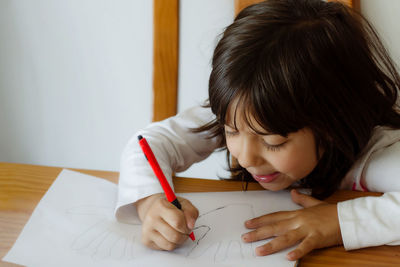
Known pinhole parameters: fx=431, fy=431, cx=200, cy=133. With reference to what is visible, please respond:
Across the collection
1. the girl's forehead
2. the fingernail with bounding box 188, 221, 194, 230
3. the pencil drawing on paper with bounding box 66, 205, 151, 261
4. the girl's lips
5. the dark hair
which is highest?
the dark hair

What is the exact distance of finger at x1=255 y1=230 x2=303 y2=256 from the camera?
0.46 meters

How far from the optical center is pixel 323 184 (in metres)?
0.62

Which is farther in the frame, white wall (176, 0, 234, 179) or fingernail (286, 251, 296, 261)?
white wall (176, 0, 234, 179)

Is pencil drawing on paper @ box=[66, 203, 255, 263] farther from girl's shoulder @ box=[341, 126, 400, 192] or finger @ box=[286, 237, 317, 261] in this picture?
girl's shoulder @ box=[341, 126, 400, 192]

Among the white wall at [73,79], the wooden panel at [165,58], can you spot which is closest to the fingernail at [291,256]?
the wooden panel at [165,58]

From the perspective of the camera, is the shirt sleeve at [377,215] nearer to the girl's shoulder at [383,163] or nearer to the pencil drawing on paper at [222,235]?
the girl's shoulder at [383,163]

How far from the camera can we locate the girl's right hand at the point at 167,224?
0.47 m

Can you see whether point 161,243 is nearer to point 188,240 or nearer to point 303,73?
point 188,240

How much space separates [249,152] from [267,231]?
0.33ft

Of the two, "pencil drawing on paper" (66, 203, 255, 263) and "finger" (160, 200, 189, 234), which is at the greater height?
"finger" (160, 200, 189, 234)

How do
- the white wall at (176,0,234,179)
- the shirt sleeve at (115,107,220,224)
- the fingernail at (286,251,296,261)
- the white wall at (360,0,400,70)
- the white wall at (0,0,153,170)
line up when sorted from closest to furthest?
1. the fingernail at (286,251,296,261)
2. the shirt sleeve at (115,107,220,224)
3. the white wall at (360,0,400,70)
4. the white wall at (176,0,234,179)
5. the white wall at (0,0,153,170)

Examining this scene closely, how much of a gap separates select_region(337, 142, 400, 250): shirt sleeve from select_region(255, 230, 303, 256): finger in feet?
0.17

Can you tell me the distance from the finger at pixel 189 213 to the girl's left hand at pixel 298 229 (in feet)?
0.20

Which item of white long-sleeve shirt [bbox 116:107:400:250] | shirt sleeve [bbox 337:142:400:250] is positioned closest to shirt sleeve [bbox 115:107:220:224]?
white long-sleeve shirt [bbox 116:107:400:250]
